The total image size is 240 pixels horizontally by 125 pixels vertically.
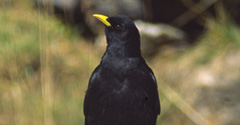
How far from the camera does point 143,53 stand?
5.95 meters

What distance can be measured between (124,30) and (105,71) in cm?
29

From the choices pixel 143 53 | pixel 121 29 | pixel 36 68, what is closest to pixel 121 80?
pixel 121 29

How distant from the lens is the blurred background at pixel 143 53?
13.9 ft

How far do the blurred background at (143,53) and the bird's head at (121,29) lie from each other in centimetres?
108

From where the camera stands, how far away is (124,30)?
2.54 m

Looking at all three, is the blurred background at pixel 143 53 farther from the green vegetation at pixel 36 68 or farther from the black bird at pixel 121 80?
the black bird at pixel 121 80

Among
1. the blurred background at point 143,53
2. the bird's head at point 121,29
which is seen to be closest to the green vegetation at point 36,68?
the blurred background at point 143,53

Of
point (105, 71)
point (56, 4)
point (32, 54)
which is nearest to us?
point (105, 71)

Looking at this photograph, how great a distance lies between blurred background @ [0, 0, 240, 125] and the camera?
423 cm

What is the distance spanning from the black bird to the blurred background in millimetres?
1115

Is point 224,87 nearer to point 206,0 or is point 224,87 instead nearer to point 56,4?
point 206,0

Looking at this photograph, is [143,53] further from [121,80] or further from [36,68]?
[121,80]

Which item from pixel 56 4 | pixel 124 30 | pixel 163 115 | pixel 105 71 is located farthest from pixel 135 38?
pixel 56 4

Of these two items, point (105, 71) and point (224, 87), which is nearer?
point (105, 71)
